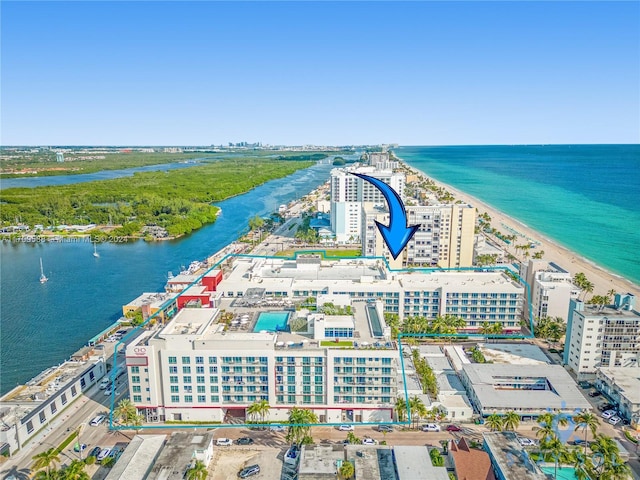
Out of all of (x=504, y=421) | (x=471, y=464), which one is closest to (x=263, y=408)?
(x=471, y=464)

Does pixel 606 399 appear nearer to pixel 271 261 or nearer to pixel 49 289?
pixel 271 261

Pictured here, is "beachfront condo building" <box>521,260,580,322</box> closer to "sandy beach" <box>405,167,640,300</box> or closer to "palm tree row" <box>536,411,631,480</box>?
"sandy beach" <box>405,167,640,300</box>

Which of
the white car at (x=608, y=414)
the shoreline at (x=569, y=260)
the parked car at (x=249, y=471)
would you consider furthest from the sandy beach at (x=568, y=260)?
the parked car at (x=249, y=471)

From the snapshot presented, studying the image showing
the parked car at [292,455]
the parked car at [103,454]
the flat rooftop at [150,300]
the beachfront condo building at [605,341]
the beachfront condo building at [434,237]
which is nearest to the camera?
the parked car at [292,455]

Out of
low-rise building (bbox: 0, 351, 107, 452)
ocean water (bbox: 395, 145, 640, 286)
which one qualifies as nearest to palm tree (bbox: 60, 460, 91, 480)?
low-rise building (bbox: 0, 351, 107, 452)

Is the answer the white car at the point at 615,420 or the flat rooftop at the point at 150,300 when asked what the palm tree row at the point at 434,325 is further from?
the flat rooftop at the point at 150,300

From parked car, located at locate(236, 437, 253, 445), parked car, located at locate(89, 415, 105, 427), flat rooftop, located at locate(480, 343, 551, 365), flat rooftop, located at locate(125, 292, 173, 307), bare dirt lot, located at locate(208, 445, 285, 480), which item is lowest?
bare dirt lot, located at locate(208, 445, 285, 480)

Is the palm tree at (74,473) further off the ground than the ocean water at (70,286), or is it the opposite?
the palm tree at (74,473)
